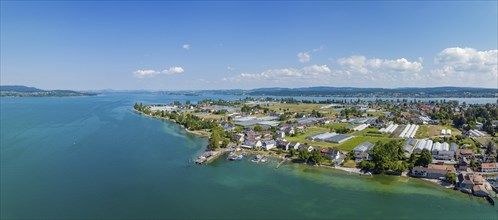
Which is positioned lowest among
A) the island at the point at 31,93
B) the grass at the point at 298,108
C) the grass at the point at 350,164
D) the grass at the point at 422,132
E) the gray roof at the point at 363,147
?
the grass at the point at 350,164

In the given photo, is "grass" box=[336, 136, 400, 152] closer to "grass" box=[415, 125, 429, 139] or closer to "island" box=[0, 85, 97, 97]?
"grass" box=[415, 125, 429, 139]

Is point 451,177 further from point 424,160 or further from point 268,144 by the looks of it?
point 268,144

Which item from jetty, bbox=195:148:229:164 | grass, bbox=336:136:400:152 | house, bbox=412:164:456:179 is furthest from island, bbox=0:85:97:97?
house, bbox=412:164:456:179

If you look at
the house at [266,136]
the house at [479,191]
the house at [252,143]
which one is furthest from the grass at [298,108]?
the house at [479,191]

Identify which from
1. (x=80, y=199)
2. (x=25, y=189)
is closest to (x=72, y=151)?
(x=25, y=189)

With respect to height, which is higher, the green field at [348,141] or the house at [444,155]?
the house at [444,155]

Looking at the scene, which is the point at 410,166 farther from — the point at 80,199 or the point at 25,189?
the point at 25,189

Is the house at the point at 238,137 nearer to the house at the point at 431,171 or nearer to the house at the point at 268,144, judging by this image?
the house at the point at 268,144
